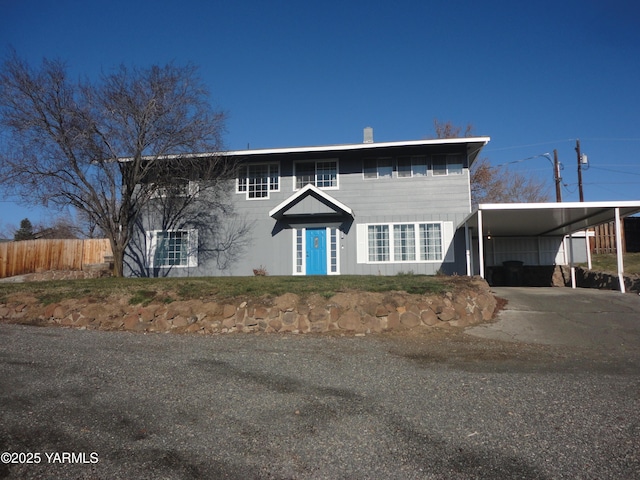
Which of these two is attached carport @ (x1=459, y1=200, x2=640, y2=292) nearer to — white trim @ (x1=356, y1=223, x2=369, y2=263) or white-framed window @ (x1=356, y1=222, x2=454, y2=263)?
white-framed window @ (x1=356, y1=222, x2=454, y2=263)

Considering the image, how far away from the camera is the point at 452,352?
24.1ft

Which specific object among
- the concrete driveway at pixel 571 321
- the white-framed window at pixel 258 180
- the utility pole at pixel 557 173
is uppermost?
the utility pole at pixel 557 173

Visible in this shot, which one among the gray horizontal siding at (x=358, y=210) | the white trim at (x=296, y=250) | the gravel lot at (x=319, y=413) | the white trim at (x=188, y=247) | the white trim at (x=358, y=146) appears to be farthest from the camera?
the white trim at (x=188, y=247)

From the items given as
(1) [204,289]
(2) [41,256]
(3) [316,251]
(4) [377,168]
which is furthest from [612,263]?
(2) [41,256]

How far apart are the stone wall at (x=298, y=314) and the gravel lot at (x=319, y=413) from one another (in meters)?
1.77

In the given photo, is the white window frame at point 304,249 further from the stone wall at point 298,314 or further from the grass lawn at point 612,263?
the grass lawn at point 612,263

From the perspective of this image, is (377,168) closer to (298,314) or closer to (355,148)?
(355,148)

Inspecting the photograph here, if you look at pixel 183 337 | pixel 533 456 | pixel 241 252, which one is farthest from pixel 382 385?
pixel 241 252

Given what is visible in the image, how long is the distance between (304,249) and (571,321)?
9.67m

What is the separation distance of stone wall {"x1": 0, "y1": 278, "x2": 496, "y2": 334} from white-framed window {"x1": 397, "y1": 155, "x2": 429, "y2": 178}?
25.0 feet

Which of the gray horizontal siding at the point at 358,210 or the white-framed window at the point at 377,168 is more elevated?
the white-framed window at the point at 377,168

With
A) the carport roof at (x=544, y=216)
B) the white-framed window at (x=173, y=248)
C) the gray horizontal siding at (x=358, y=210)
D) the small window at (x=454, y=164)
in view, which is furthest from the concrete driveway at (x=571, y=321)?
the white-framed window at (x=173, y=248)

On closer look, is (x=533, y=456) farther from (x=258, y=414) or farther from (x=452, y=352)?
(x=452, y=352)

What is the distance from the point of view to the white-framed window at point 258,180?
1778 cm
